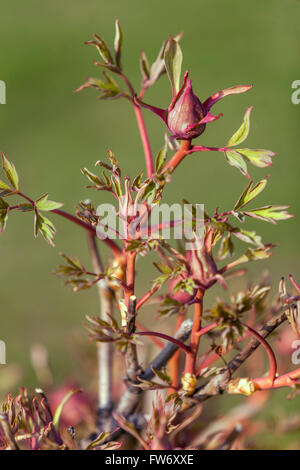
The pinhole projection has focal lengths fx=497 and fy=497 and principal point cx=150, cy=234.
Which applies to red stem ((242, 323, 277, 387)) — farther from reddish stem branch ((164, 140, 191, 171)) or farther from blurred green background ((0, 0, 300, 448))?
blurred green background ((0, 0, 300, 448))

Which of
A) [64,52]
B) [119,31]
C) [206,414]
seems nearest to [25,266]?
[64,52]

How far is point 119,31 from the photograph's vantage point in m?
Result: 0.33

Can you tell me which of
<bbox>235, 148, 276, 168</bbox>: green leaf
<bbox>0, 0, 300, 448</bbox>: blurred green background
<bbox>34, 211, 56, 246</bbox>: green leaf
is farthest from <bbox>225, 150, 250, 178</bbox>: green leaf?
<bbox>0, 0, 300, 448</bbox>: blurred green background

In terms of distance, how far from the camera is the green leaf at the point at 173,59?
27cm

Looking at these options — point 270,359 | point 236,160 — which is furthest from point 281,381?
point 236,160

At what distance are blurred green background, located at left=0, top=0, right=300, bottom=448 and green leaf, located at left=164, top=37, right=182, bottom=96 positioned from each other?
3.21 feet

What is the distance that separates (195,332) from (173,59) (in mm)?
153

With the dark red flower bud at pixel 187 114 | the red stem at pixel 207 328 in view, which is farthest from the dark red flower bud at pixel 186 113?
the red stem at pixel 207 328

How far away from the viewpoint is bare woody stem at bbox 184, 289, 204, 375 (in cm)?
27

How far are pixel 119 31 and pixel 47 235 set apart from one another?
0.49 ft

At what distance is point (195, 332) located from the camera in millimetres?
283

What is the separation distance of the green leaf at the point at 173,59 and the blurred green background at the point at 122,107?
3.21 ft

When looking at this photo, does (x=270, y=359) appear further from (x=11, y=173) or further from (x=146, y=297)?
(x=11, y=173)

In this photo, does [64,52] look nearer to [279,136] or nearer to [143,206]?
[279,136]
